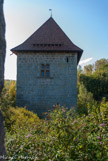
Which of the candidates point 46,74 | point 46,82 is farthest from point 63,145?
point 46,74

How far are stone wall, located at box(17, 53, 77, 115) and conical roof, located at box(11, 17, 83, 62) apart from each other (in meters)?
0.43

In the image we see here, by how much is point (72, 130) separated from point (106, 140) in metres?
0.71

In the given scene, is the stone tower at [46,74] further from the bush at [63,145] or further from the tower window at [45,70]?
the bush at [63,145]

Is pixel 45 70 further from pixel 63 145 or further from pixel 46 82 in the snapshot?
pixel 63 145

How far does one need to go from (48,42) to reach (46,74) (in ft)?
7.82

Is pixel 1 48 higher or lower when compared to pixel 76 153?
higher

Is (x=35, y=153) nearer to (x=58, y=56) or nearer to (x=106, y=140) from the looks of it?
→ (x=106, y=140)

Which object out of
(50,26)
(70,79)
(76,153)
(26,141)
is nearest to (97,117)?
(76,153)

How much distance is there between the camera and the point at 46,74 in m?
13.0

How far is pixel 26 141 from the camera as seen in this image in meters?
3.72

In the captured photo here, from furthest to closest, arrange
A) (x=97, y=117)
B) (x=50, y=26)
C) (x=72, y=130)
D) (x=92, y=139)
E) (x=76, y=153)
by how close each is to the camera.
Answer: (x=50, y=26)
(x=97, y=117)
(x=72, y=130)
(x=92, y=139)
(x=76, y=153)

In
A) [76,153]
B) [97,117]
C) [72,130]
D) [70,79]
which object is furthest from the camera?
[70,79]

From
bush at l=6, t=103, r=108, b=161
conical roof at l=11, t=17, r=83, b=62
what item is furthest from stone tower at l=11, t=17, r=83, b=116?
bush at l=6, t=103, r=108, b=161

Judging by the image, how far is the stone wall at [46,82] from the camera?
496 inches
